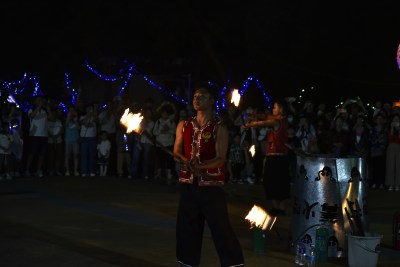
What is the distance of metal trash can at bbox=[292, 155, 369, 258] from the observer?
8.62 meters

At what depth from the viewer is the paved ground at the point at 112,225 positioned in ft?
27.7

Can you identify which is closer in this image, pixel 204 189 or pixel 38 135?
pixel 204 189

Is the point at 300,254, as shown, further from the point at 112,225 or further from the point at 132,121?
the point at 112,225

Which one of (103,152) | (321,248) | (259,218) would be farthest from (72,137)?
(321,248)

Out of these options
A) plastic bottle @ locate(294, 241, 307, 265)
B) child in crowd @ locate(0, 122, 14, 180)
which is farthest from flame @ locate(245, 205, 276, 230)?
child in crowd @ locate(0, 122, 14, 180)

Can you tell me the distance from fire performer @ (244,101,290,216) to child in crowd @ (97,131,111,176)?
6.77 meters

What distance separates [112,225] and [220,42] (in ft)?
44.8

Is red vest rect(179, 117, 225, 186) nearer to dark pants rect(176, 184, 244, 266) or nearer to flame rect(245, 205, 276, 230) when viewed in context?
dark pants rect(176, 184, 244, 266)

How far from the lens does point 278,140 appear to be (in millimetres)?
11359

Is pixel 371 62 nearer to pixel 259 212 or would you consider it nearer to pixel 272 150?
pixel 272 150

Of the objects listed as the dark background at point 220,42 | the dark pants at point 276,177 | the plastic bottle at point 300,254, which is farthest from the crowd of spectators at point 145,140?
the plastic bottle at point 300,254

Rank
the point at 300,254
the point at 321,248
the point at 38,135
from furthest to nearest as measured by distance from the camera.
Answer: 1. the point at 38,135
2. the point at 321,248
3. the point at 300,254

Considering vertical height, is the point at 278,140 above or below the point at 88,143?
below

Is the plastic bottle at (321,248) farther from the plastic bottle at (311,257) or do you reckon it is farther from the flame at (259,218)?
the flame at (259,218)
